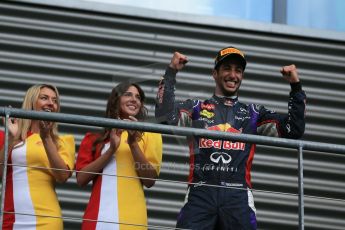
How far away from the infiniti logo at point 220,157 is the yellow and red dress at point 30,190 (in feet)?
2.71

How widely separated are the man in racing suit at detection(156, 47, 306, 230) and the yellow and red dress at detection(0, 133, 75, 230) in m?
0.69

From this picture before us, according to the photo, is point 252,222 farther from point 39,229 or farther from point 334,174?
point 334,174

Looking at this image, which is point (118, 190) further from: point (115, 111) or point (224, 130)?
point (224, 130)

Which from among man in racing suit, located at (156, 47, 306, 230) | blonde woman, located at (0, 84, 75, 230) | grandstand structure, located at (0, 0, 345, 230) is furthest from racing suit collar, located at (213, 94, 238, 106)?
grandstand structure, located at (0, 0, 345, 230)

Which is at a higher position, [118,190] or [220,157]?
[220,157]

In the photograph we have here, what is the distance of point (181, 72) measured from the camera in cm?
816

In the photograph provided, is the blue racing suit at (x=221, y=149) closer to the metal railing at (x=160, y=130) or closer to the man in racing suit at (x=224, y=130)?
the man in racing suit at (x=224, y=130)

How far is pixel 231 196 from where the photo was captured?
591 cm

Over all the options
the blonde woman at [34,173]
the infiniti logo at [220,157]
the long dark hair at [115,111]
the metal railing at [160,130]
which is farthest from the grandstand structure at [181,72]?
the metal railing at [160,130]

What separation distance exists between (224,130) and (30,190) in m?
1.12

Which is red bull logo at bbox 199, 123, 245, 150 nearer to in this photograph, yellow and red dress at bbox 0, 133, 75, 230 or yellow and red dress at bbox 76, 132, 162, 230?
yellow and red dress at bbox 76, 132, 162, 230

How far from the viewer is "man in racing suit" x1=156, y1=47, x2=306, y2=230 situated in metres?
5.88

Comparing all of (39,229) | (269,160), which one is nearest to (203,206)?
(39,229)

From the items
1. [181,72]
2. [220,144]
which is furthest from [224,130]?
[181,72]
